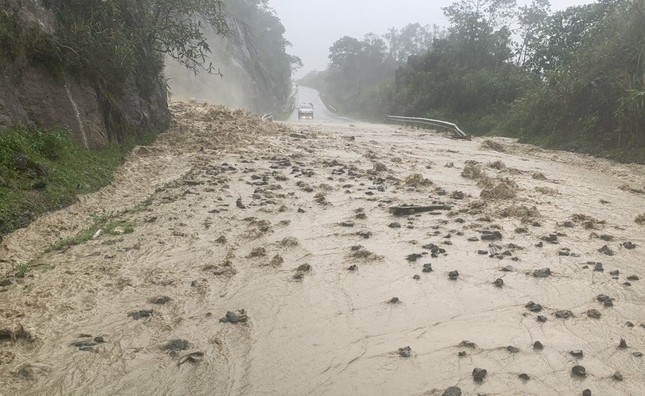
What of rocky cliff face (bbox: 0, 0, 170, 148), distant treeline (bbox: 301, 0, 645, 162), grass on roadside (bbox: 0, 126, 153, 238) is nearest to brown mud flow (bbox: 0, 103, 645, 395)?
grass on roadside (bbox: 0, 126, 153, 238)

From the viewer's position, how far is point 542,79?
81.5ft

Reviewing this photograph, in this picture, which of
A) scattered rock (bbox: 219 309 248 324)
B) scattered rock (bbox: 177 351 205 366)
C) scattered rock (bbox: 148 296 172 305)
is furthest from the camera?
scattered rock (bbox: 148 296 172 305)

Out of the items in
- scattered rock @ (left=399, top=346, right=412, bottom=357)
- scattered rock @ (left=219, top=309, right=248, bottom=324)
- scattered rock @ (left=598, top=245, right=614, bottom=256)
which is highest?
scattered rock @ (left=598, top=245, right=614, bottom=256)

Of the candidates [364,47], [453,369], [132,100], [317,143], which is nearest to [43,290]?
[453,369]

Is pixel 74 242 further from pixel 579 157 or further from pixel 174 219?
pixel 579 157

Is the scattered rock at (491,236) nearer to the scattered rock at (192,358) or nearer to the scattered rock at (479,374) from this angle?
the scattered rock at (479,374)

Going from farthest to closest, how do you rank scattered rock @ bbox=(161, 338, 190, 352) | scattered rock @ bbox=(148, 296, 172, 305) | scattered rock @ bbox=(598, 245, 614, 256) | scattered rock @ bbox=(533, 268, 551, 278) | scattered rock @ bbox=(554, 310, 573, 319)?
scattered rock @ bbox=(598, 245, 614, 256) < scattered rock @ bbox=(533, 268, 551, 278) < scattered rock @ bbox=(148, 296, 172, 305) < scattered rock @ bbox=(554, 310, 573, 319) < scattered rock @ bbox=(161, 338, 190, 352)

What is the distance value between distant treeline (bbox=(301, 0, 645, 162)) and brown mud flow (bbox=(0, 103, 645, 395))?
18.7 feet

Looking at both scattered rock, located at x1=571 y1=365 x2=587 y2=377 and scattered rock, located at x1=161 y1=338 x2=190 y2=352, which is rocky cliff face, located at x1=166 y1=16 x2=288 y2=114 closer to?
scattered rock, located at x1=161 y1=338 x2=190 y2=352

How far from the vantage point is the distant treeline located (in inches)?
543

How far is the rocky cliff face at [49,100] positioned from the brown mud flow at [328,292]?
179 centimetres

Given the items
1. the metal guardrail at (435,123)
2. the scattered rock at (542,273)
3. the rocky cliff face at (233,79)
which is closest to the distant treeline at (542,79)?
the metal guardrail at (435,123)

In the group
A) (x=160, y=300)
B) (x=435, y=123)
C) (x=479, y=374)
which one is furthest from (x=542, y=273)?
(x=435, y=123)

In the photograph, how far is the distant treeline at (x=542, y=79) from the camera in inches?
543
